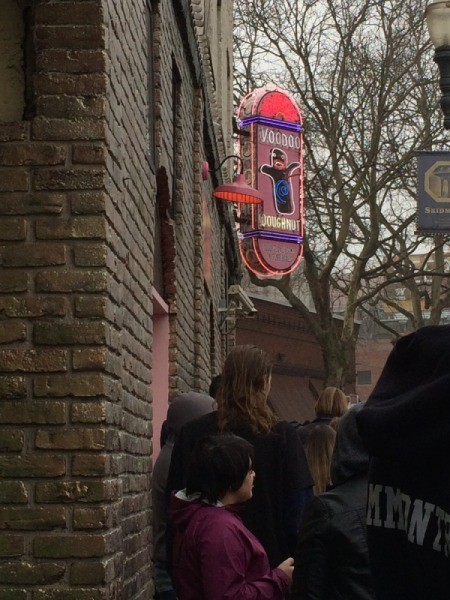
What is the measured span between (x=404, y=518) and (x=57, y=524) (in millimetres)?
2885

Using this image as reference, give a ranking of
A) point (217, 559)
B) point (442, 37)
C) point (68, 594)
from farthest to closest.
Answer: point (442, 37) < point (68, 594) < point (217, 559)

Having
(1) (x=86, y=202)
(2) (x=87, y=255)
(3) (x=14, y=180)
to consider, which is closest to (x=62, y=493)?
(2) (x=87, y=255)

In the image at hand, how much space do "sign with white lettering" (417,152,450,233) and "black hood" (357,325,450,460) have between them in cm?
1267

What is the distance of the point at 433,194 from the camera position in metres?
15.1

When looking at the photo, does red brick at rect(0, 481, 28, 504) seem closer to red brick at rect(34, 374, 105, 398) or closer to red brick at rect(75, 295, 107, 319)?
red brick at rect(34, 374, 105, 398)

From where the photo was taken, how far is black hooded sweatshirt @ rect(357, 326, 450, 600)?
81.5 inches

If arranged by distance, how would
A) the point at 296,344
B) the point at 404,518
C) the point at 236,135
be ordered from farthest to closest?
1. the point at 296,344
2. the point at 236,135
3. the point at 404,518

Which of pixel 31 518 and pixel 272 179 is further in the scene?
pixel 272 179

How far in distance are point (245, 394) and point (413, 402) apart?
10.4 ft

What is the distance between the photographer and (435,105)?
1150 inches

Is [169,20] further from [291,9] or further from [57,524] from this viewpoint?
[291,9]

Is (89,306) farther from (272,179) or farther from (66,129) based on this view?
(272,179)

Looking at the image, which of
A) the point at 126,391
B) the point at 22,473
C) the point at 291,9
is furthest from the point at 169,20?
the point at 291,9

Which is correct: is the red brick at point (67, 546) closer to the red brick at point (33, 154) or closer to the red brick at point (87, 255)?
the red brick at point (87, 255)
